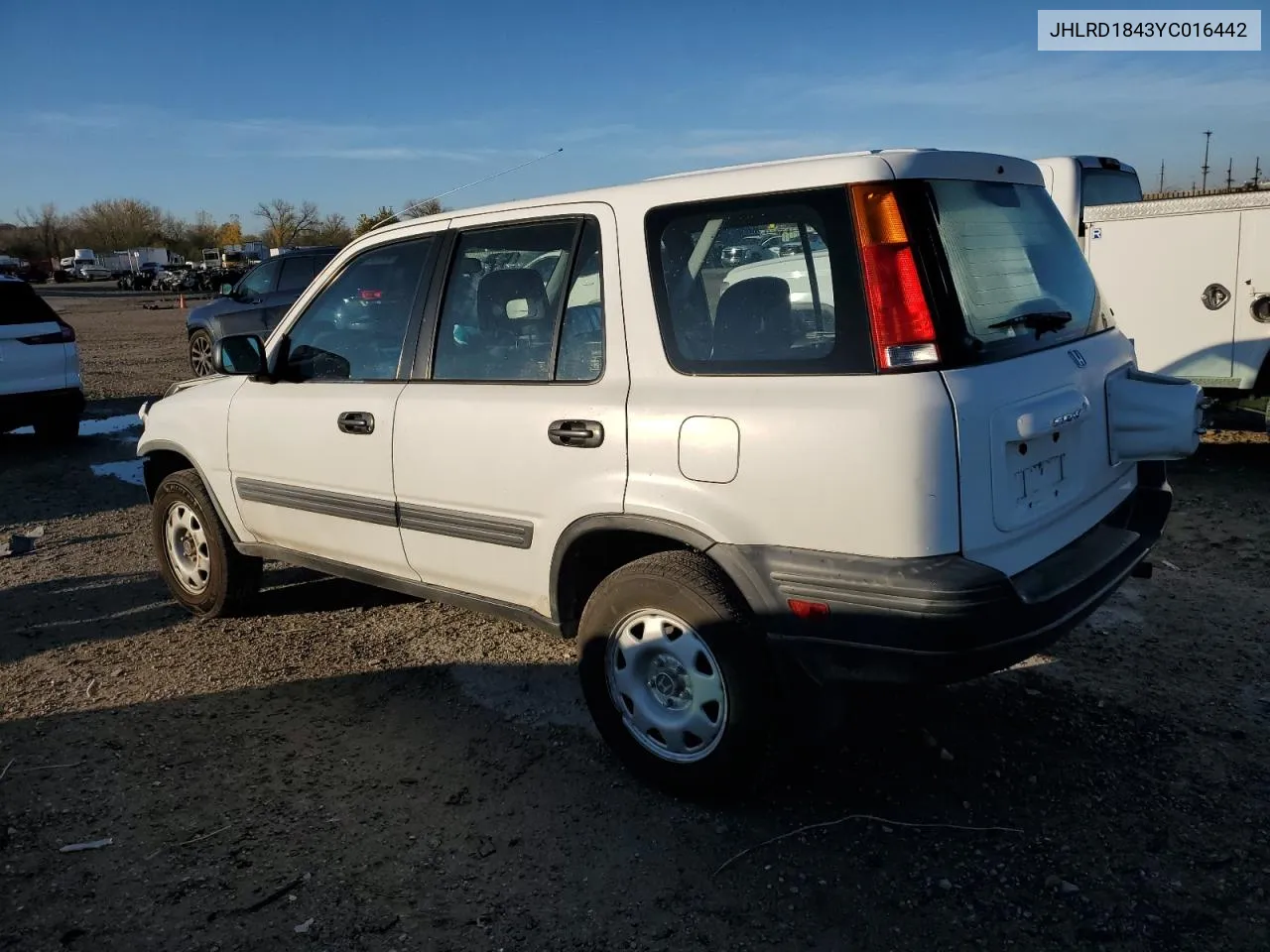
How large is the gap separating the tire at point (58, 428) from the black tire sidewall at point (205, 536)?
598 centimetres

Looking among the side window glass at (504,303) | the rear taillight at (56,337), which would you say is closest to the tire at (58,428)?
the rear taillight at (56,337)

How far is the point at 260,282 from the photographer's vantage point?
48.5ft

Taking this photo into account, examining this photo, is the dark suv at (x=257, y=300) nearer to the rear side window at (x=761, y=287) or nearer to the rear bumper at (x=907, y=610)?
the rear side window at (x=761, y=287)

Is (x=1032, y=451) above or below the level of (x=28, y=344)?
below

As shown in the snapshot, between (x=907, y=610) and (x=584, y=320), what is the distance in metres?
1.47

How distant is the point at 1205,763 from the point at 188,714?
3.79m

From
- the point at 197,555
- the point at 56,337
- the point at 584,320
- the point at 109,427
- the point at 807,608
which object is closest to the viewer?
the point at 807,608

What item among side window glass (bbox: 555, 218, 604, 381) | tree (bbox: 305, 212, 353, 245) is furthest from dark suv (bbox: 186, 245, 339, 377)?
tree (bbox: 305, 212, 353, 245)

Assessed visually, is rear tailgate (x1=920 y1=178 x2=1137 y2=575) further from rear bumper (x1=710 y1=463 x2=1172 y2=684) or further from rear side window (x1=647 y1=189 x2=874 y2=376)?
rear side window (x1=647 y1=189 x2=874 y2=376)

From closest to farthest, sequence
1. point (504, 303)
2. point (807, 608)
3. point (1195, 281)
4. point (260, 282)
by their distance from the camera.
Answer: point (807, 608) → point (504, 303) → point (1195, 281) → point (260, 282)

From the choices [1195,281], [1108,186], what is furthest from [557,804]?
[1108,186]

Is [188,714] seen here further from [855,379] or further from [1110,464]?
[1110,464]

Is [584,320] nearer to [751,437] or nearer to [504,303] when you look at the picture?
[504,303]

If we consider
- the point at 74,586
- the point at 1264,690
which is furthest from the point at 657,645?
the point at 74,586
